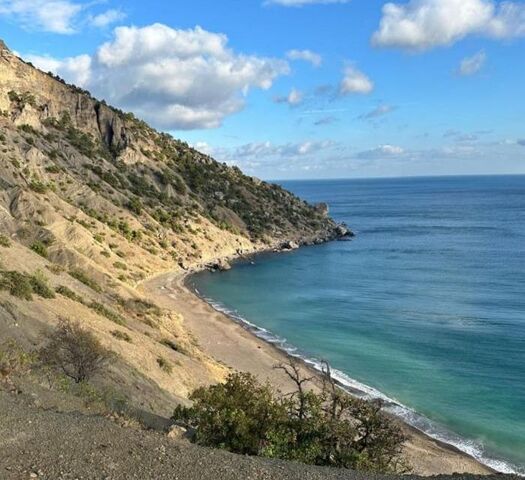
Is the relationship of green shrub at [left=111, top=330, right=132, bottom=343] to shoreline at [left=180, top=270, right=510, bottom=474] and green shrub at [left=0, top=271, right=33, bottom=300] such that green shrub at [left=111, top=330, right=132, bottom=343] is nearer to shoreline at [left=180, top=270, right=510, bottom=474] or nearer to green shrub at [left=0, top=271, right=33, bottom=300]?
green shrub at [left=0, top=271, right=33, bottom=300]

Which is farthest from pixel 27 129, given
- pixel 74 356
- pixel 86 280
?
pixel 74 356

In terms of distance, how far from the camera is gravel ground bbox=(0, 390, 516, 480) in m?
12.0

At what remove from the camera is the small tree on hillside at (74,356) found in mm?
21984

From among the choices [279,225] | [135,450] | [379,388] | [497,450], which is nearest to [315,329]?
[379,388]

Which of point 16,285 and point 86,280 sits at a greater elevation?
point 16,285

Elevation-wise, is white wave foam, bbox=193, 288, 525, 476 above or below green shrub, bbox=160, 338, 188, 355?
below

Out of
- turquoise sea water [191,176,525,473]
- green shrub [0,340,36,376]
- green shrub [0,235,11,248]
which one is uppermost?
green shrub [0,235,11,248]

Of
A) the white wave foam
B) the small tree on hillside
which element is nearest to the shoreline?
the white wave foam

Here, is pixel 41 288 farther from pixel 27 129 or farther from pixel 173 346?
pixel 27 129

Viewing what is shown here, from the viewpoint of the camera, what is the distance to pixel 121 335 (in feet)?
110

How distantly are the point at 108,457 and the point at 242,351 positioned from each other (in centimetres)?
3381

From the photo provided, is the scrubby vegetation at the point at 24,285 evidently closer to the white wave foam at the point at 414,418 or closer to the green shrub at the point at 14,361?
the green shrub at the point at 14,361

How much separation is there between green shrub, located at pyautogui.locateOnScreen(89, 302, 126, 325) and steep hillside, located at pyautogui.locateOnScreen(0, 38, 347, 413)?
10 centimetres

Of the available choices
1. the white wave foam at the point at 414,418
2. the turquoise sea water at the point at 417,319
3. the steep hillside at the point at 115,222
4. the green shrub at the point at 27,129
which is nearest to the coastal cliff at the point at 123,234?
the steep hillside at the point at 115,222
